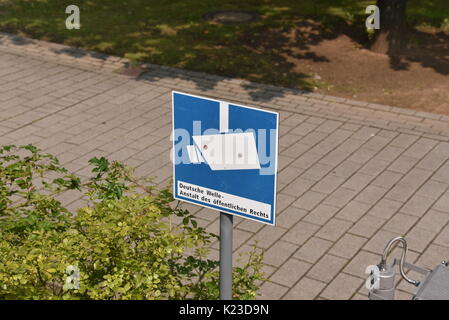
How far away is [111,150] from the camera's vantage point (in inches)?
420

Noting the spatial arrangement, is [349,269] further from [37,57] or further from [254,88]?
[37,57]

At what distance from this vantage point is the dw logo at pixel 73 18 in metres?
16.2

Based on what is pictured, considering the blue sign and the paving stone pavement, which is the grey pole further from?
the paving stone pavement

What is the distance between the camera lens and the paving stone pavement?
27.1ft

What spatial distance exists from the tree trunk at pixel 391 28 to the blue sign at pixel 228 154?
36.3ft

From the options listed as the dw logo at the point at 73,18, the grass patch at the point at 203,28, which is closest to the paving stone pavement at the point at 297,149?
the grass patch at the point at 203,28

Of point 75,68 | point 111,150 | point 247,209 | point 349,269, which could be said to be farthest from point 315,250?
point 75,68

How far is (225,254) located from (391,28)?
11.1 meters

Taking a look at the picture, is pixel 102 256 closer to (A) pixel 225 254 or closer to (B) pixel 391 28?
(A) pixel 225 254

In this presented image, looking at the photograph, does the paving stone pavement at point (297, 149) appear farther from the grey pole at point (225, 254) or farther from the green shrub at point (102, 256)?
the grey pole at point (225, 254)

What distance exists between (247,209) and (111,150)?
23.2 feet

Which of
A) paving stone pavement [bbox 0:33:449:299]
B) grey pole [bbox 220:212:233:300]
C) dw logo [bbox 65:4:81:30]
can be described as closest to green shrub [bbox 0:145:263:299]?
grey pole [bbox 220:212:233:300]

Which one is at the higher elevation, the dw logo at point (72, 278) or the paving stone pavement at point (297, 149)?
the dw logo at point (72, 278)

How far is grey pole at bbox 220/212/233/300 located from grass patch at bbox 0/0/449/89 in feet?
30.4
